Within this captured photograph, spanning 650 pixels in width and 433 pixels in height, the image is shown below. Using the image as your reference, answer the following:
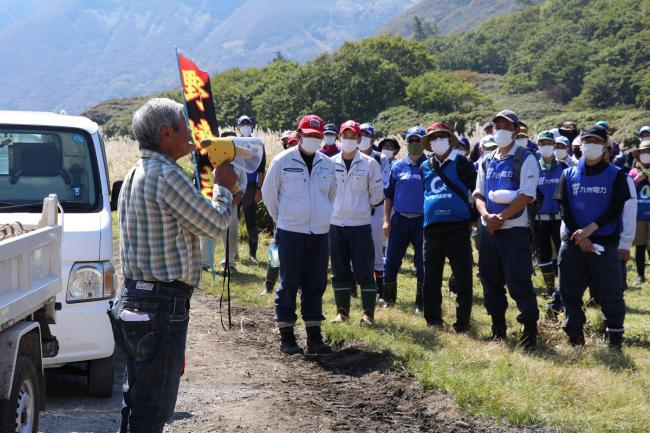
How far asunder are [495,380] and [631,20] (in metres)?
83.0

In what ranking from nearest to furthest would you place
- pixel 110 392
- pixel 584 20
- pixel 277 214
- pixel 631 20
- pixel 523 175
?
pixel 110 392, pixel 523 175, pixel 277 214, pixel 631 20, pixel 584 20

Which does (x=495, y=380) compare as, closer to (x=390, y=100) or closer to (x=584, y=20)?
(x=390, y=100)

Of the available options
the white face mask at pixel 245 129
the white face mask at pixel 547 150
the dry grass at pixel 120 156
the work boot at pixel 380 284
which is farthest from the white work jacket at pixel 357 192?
the dry grass at pixel 120 156

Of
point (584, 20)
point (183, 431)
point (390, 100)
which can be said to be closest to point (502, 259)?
point (183, 431)

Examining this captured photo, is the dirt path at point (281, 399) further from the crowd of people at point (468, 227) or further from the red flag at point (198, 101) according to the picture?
the red flag at point (198, 101)

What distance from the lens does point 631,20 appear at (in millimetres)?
83188

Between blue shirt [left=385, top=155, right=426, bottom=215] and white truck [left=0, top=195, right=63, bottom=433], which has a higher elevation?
blue shirt [left=385, top=155, right=426, bottom=215]

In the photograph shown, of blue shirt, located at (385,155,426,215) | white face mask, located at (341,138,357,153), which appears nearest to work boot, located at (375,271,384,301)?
blue shirt, located at (385,155,426,215)

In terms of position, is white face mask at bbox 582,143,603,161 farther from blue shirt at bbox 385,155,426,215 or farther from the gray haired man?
the gray haired man

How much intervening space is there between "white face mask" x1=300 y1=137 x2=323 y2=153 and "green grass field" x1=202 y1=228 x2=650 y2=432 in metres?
1.77

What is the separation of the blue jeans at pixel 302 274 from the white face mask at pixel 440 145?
145 cm

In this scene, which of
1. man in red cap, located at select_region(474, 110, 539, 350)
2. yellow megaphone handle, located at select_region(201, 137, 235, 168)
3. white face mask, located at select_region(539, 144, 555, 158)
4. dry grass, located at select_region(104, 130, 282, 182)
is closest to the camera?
yellow megaphone handle, located at select_region(201, 137, 235, 168)

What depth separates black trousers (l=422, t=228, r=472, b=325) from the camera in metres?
8.94

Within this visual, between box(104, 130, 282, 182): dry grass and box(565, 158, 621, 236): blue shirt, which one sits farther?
box(104, 130, 282, 182): dry grass
